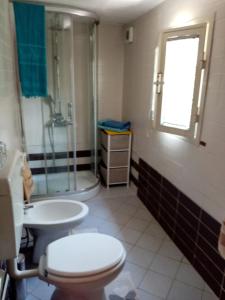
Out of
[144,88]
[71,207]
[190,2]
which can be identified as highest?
[190,2]

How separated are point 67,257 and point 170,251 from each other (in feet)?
3.50

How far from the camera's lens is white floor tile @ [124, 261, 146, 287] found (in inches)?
67.4

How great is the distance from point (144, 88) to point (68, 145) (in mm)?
1083

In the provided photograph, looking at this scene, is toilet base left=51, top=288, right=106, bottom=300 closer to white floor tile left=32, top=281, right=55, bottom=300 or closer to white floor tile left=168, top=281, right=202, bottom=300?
white floor tile left=32, top=281, right=55, bottom=300

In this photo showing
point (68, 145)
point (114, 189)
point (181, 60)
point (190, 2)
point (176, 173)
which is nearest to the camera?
point (190, 2)

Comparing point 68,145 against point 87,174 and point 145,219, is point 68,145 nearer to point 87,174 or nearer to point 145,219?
point 87,174

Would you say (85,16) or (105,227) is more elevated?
(85,16)

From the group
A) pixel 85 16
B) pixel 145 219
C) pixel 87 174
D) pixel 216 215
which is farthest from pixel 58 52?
pixel 216 215

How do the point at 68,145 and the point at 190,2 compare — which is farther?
the point at 68,145

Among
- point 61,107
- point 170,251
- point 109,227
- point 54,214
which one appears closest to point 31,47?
point 61,107

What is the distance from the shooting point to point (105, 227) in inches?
91.0

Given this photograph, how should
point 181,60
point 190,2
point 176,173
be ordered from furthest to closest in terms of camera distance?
point 176,173
point 181,60
point 190,2

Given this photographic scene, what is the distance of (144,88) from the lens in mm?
2590

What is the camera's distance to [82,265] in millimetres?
1251
